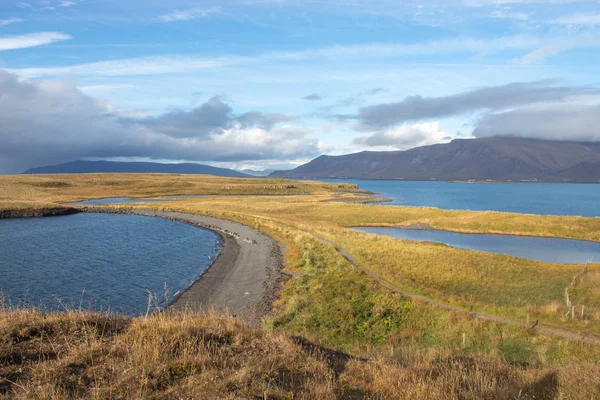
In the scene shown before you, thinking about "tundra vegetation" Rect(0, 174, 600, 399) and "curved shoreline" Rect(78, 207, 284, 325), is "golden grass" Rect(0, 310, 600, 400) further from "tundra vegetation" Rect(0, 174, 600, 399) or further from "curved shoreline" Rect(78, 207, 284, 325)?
"curved shoreline" Rect(78, 207, 284, 325)

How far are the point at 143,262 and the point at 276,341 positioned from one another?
37.3 m

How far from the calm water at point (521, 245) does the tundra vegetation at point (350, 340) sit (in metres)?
11.6

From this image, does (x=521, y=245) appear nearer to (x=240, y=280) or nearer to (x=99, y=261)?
(x=240, y=280)

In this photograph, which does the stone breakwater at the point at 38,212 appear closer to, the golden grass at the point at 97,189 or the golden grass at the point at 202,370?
the golden grass at the point at 97,189

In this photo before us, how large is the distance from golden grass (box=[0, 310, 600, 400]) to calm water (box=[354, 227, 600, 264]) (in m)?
46.8

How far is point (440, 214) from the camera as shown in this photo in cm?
8550

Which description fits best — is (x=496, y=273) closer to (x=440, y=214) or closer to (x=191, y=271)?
(x=191, y=271)

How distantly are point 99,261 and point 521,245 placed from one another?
188ft

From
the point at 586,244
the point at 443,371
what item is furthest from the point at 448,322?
the point at 586,244

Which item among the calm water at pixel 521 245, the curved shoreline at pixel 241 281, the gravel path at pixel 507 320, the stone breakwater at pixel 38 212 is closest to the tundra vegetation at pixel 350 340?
the gravel path at pixel 507 320

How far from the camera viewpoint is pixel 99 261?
43.0m

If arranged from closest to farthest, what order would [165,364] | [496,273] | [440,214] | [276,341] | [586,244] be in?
[165,364]
[276,341]
[496,273]
[586,244]
[440,214]

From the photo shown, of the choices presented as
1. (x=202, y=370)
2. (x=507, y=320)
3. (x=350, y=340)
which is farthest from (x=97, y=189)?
(x=202, y=370)

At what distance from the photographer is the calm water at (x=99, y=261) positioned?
30469mm
